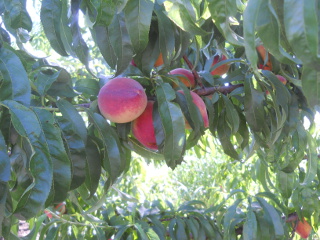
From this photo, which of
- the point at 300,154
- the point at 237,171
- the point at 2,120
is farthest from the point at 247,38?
the point at 237,171

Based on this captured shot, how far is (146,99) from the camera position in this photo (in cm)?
90

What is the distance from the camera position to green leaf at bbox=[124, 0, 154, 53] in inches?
27.5

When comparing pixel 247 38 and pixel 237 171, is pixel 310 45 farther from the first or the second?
pixel 237 171

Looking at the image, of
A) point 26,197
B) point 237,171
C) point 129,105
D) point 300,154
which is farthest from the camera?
point 237,171

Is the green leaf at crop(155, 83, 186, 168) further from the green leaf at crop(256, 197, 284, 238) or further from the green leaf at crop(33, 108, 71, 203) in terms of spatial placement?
the green leaf at crop(256, 197, 284, 238)

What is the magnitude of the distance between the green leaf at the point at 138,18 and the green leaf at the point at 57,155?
0.71ft

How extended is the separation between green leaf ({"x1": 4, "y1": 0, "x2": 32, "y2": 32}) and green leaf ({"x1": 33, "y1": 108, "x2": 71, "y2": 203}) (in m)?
0.26

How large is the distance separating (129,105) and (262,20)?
0.50m

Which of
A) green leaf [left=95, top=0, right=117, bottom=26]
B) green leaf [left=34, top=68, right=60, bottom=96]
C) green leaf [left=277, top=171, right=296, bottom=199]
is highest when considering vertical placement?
green leaf [left=95, top=0, right=117, bottom=26]

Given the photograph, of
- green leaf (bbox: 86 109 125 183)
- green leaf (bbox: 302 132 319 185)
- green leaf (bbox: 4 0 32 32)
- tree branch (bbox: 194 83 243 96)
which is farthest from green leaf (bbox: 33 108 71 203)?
green leaf (bbox: 302 132 319 185)

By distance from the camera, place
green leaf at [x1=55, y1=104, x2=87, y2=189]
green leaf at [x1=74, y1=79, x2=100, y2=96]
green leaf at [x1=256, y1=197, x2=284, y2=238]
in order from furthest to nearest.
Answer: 1. green leaf at [x1=256, y1=197, x2=284, y2=238]
2. green leaf at [x1=74, y1=79, x2=100, y2=96]
3. green leaf at [x1=55, y1=104, x2=87, y2=189]

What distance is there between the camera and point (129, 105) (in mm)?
873

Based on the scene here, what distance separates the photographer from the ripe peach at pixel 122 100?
874mm

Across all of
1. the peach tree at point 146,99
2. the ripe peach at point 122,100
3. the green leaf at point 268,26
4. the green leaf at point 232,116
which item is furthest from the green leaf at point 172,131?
the green leaf at point 268,26
